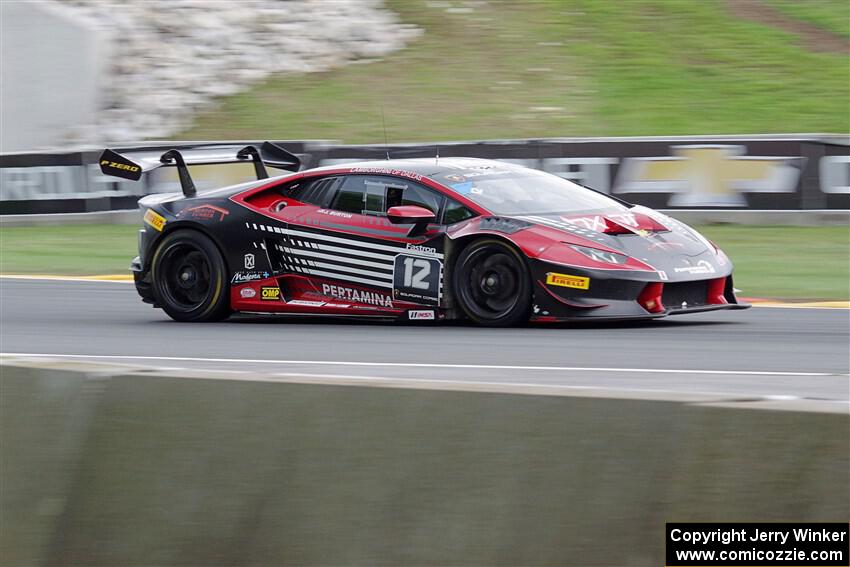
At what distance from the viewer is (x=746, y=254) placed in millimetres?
14195

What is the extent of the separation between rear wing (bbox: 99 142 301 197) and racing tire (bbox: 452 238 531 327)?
8.07ft

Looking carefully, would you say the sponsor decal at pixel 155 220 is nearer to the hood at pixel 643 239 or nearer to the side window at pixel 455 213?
the side window at pixel 455 213

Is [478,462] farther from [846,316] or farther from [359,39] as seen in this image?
[359,39]

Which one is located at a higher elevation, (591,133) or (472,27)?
(472,27)

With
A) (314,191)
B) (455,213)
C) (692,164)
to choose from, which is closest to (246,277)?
(314,191)

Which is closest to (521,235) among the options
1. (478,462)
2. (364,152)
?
(478,462)

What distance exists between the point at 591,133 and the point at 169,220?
1521 centimetres

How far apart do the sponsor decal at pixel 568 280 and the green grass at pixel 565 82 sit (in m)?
16.0

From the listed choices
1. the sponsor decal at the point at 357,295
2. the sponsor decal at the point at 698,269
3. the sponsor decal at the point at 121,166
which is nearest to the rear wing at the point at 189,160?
the sponsor decal at the point at 121,166

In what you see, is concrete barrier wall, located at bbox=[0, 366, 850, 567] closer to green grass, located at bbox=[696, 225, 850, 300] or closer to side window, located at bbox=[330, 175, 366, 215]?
side window, located at bbox=[330, 175, 366, 215]

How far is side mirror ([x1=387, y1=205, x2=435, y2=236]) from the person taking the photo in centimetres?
860

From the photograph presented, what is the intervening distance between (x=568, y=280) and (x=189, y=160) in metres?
3.43

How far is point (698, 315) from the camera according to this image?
372 inches

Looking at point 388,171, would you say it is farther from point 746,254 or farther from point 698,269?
point 746,254
